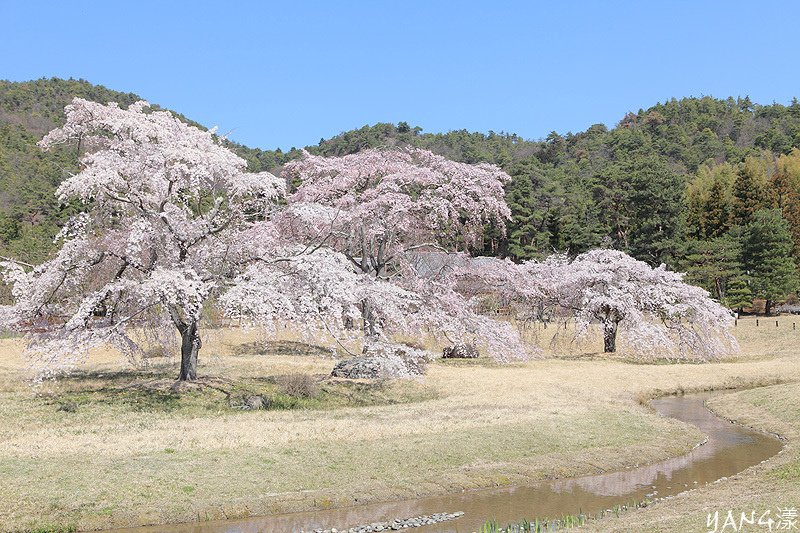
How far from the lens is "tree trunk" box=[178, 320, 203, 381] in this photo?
22031 millimetres

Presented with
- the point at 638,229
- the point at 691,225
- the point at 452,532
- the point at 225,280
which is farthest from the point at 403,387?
the point at 691,225

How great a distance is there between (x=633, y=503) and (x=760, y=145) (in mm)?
121757

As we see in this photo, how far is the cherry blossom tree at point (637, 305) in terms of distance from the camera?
36.5 metres

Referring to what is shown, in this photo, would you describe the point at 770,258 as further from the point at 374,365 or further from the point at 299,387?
the point at 299,387

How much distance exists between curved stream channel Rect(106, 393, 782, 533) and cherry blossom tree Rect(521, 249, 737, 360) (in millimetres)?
19480

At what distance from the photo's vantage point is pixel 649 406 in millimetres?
23719

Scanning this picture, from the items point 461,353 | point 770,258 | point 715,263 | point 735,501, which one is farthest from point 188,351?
point 770,258

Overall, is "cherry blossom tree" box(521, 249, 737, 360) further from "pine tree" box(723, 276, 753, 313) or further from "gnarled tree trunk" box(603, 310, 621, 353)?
"pine tree" box(723, 276, 753, 313)

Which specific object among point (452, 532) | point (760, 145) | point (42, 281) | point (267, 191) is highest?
point (760, 145)

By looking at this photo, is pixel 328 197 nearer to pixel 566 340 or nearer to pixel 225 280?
pixel 225 280

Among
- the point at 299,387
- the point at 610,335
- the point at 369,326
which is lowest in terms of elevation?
the point at 299,387

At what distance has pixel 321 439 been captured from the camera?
53.2ft

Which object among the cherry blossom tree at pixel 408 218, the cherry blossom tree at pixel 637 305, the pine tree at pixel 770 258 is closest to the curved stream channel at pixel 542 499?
the cherry blossom tree at pixel 408 218

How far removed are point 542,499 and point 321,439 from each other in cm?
542
